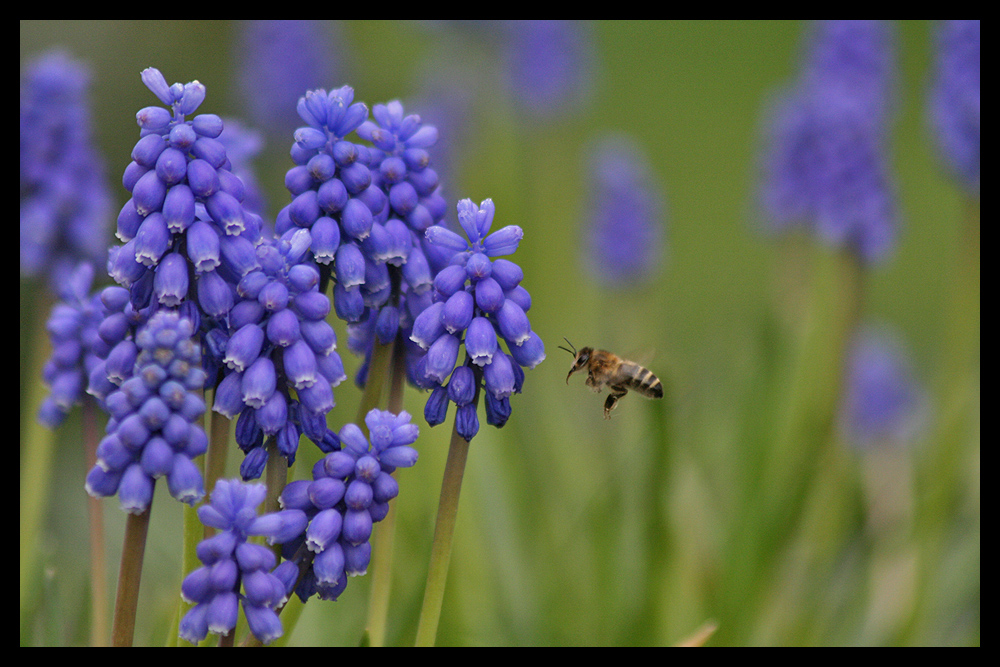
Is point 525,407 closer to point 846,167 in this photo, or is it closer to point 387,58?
point 846,167

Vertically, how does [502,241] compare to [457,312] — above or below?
above

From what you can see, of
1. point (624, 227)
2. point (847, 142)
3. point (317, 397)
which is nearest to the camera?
point (317, 397)

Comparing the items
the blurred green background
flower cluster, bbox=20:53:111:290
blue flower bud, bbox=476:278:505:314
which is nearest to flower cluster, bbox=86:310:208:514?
blue flower bud, bbox=476:278:505:314

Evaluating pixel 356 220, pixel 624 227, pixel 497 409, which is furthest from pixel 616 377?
pixel 624 227

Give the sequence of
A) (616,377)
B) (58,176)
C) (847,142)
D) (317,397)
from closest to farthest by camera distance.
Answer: (317,397), (616,377), (58,176), (847,142)

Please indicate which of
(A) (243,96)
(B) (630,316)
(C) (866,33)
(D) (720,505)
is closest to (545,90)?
(A) (243,96)

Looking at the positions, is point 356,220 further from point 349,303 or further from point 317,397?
point 317,397

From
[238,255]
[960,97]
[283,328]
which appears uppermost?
[960,97]
